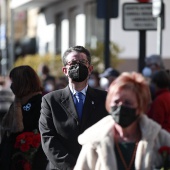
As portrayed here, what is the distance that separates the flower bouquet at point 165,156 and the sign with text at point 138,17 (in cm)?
Answer: 985

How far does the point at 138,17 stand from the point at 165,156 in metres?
9.96

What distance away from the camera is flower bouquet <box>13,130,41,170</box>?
880cm

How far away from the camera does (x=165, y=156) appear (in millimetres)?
5359

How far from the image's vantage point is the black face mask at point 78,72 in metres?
7.30

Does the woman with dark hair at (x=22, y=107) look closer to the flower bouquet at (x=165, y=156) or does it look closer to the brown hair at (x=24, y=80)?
the brown hair at (x=24, y=80)

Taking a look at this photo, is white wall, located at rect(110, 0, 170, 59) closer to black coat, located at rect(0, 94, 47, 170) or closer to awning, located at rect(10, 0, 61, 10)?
awning, located at rect(10, 0, 61, 10)

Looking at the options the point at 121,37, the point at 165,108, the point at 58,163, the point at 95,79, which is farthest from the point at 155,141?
the point at 121,37

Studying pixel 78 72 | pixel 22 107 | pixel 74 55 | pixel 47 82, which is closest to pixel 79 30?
pixel 47 82

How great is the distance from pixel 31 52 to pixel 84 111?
35094 millimetres

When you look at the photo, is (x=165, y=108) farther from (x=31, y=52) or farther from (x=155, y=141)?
(x=31, y=52)

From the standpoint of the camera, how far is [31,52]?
42219mm

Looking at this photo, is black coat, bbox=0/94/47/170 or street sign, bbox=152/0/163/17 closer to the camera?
black coat, bbox=0/94/47/170

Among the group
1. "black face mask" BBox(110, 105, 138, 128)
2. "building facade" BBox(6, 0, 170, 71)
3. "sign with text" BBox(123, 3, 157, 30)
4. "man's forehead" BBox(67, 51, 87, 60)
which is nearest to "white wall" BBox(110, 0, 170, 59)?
"building facade" BBox(6, 0, 170, 71)

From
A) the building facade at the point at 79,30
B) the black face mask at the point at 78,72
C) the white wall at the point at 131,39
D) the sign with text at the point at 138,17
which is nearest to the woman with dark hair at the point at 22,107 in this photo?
the black face mask at the point at 78,72
